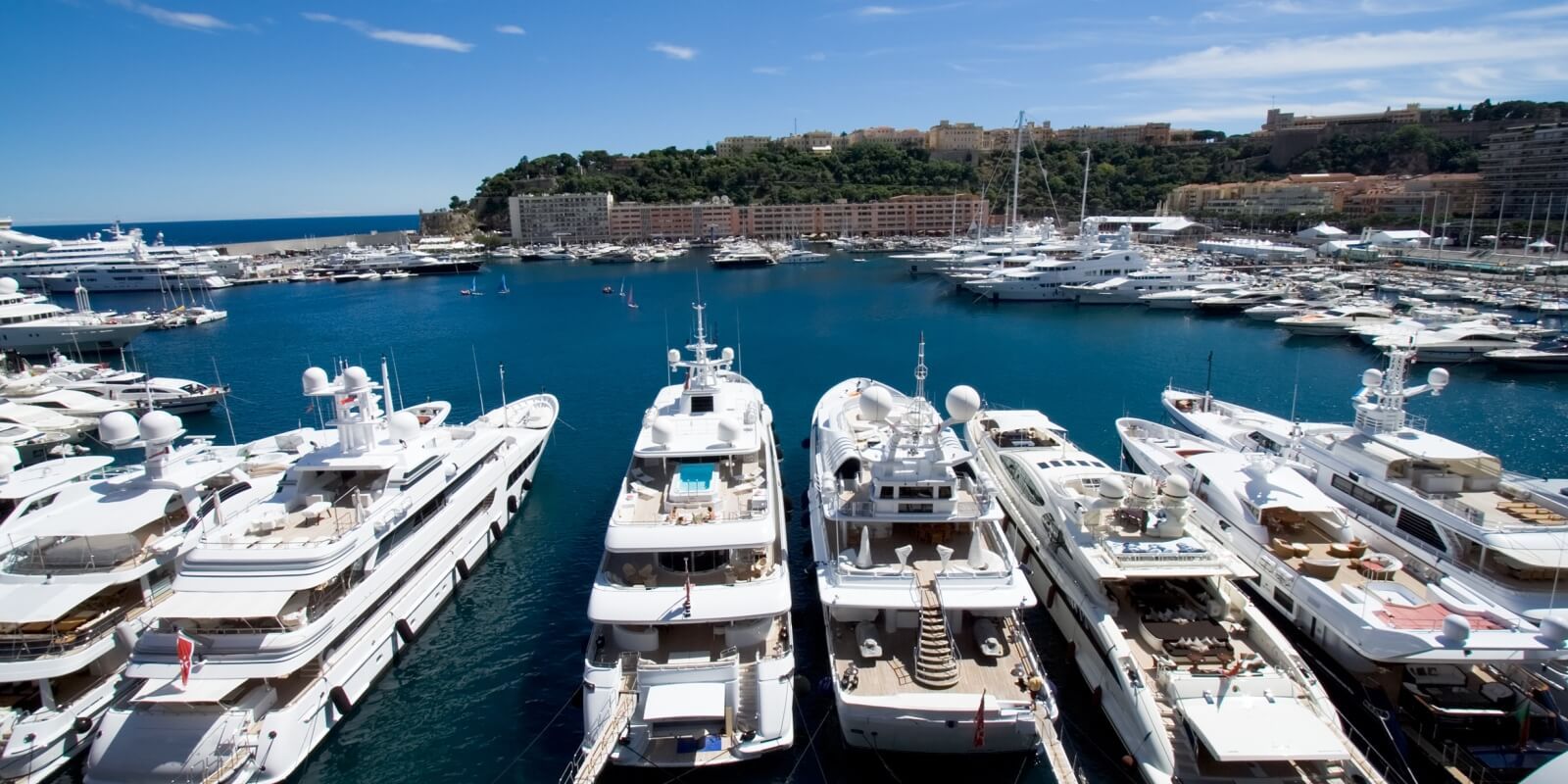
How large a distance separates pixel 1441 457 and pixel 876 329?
→ 53.3 meters

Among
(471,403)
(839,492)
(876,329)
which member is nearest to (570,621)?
(839,492)

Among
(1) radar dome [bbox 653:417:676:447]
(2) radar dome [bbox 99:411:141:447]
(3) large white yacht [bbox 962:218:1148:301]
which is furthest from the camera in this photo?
(3) large white yacht [bbox 962:218:1148:301]

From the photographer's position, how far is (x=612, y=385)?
165 ft

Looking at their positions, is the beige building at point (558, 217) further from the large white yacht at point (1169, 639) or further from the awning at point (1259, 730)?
the awning at point (1259, 730)

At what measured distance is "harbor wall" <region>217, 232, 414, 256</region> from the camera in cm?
14577

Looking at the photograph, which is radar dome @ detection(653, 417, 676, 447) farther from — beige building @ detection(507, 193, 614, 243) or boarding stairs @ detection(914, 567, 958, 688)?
beige building @ detection(507, 193, 614, 243)

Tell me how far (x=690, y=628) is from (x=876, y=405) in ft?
29.2

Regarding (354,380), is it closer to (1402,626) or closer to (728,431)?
(728,431)

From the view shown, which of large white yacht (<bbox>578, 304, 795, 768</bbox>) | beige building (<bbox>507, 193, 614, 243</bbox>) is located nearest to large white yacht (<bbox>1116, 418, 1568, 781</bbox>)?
large white yacht (<bbox>578, 304, 795, 768</bbox>)

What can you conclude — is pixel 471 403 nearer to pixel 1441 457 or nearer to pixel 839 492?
pixel 839 492

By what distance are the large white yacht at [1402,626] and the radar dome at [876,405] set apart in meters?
8.05

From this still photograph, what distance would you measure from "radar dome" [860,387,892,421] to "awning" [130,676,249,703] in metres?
16.8

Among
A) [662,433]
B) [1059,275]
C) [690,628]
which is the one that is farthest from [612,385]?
[1059,275]

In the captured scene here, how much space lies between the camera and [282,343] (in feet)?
222
